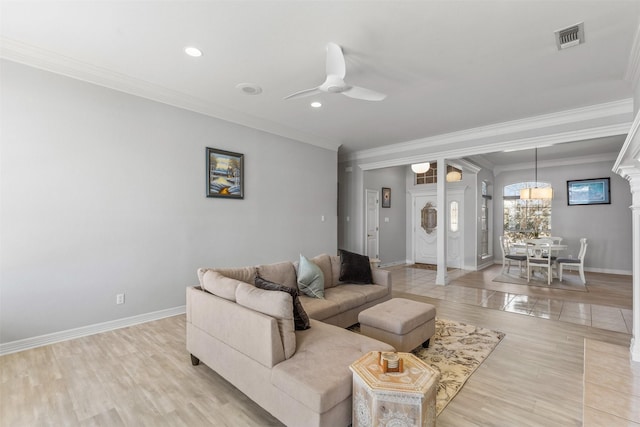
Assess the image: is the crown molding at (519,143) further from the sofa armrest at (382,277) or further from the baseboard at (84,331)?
the baseboard at (84,331)

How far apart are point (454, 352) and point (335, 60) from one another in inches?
118

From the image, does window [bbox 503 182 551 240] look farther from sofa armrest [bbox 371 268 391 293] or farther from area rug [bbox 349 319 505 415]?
sofa armrest [bbox 371 268 391 293]

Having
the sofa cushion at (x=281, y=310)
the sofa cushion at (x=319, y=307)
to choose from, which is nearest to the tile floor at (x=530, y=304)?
the sofa cushion at (x=319, y=307)

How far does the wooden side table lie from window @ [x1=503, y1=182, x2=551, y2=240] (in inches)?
321

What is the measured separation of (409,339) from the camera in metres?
2.64

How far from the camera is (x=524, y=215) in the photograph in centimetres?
817

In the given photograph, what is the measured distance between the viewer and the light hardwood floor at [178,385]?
1948mm

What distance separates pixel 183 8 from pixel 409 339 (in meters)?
3.31

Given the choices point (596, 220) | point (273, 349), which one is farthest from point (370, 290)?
point (596, 220)

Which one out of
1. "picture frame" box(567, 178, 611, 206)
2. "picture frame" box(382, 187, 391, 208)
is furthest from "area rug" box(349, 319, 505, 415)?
"picture frame" box(567, 178, 611, 206)

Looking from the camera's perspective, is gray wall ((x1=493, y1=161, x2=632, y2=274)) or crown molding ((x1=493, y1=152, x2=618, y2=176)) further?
crown molding ((x1=493, y1=152, x2=618, y2=176))

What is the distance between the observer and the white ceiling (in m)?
2.33

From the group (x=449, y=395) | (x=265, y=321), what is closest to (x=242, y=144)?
(x=265, y=321)

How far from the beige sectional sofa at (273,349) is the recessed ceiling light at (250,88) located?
89.7 inches
